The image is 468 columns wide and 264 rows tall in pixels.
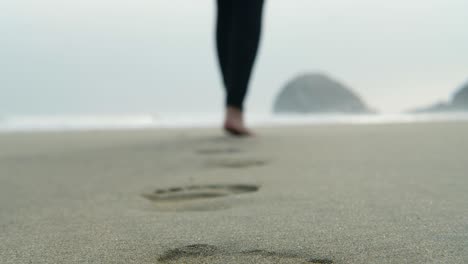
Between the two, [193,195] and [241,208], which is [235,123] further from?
[241,208]

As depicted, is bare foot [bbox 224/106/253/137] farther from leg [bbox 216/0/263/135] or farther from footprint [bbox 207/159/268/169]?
footprint [bbox 207/159/268/169]

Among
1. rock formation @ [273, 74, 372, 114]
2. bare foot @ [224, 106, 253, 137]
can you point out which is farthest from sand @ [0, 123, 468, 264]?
rock formation @ [273, 74, 372, 114]

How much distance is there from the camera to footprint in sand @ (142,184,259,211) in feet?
3.20

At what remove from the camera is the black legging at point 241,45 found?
2.41 meters

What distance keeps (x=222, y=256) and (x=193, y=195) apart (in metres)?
0.46

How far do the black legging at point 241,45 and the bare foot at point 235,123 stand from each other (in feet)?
0.10

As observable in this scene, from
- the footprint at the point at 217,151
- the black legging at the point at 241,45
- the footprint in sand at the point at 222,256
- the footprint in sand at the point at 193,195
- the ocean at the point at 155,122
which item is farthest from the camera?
the ocean at the point at 155,122

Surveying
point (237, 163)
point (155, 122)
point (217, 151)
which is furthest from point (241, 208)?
point (155, 122)

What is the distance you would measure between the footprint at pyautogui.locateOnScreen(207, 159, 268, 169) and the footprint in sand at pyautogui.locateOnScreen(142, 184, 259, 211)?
0.34 metres

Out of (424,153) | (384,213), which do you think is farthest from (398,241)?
(424,153)

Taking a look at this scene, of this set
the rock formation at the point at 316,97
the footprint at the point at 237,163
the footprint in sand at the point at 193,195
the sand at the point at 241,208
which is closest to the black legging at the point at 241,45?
the sand at the point at 241,208

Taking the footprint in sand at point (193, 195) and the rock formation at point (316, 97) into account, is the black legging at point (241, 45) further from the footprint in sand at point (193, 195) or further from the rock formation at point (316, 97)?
the rock formation at point (316, 97)

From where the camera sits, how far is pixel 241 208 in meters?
0.90

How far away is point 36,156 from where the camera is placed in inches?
74.9
